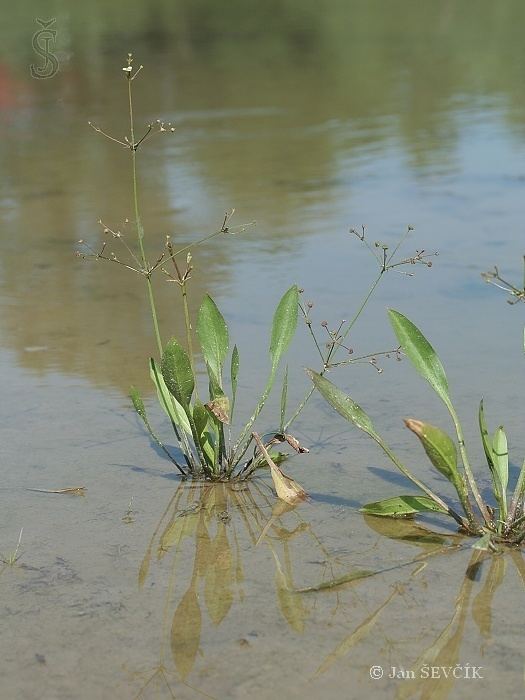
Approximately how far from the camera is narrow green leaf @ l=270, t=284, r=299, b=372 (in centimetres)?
289

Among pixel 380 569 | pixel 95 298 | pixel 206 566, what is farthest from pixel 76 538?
pixel 95 298

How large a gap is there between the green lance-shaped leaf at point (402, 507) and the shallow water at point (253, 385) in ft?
0.12

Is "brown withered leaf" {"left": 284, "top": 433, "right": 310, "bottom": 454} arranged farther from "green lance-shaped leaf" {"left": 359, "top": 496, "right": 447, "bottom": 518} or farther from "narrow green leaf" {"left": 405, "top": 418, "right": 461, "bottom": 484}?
"narrow green leaf" {"left": 405, "top": 418, "right": 461, "bottom": 484}

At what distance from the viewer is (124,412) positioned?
3314 mm

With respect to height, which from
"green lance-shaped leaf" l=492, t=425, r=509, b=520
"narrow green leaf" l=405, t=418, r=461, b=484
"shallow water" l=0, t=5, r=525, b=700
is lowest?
"shallow water" l=0, t=5, r=525, b=700

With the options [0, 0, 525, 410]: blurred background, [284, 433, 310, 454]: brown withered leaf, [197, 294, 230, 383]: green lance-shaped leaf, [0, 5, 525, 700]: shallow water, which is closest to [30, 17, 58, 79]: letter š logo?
[0, 0, 525, 410]: blurred background

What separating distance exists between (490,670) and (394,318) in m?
0.90

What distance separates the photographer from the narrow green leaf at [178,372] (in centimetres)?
274

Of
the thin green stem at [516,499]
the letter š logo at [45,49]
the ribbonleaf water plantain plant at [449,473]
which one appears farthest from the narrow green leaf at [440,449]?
the letter š logo at [45,49]

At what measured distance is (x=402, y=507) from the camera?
8.21 feet

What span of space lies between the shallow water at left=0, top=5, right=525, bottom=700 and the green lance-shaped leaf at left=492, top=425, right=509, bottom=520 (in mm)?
138

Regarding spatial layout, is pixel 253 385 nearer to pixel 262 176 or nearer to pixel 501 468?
pixel 501 468

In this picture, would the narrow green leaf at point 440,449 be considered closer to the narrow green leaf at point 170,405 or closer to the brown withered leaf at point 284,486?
the brown withered leaf at point 284,486

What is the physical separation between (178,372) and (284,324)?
0.32 metres
